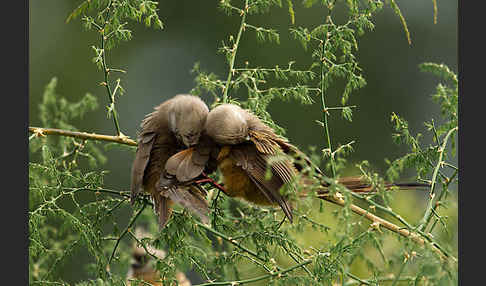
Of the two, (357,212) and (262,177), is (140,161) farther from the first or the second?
(357,212)

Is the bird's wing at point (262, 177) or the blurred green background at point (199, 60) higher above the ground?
the bird's wing at point (262, 177)

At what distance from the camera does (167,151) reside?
1.79 metres

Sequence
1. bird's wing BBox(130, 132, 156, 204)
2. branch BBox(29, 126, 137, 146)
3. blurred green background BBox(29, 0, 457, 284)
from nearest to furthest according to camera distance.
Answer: bird's wing BBox(130, 132, 156, 204) → branch BBox(29, 126, 137, 146) → blurred green background BBox(29, 0, 457, 284)

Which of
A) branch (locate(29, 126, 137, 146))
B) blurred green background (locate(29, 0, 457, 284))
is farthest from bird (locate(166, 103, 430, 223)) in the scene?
blurred green background (locate(29, 0, 457, 284))

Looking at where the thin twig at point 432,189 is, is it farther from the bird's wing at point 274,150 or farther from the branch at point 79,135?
the branch at point 79,135

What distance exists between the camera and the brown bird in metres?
1.61

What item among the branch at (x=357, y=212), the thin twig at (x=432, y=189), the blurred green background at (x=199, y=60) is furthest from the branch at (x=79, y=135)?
the blurred green background at (x=199, y=60)

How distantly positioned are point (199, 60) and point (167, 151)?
13.8 feet

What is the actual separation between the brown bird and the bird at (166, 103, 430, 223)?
37mm

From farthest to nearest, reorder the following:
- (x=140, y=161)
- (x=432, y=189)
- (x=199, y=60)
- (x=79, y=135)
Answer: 1. (x=199, y=60)
2. (x=79, y=135)
3. (x=140, y=161)
4. (x=432, y=189)


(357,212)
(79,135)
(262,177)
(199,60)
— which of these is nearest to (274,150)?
(262,177)

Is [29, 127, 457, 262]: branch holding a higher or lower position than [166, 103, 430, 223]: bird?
lower

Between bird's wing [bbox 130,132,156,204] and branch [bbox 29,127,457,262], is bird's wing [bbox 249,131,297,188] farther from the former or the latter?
bird's wing [bbox 130,132,156,204]

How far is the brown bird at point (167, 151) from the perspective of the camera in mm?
1606
